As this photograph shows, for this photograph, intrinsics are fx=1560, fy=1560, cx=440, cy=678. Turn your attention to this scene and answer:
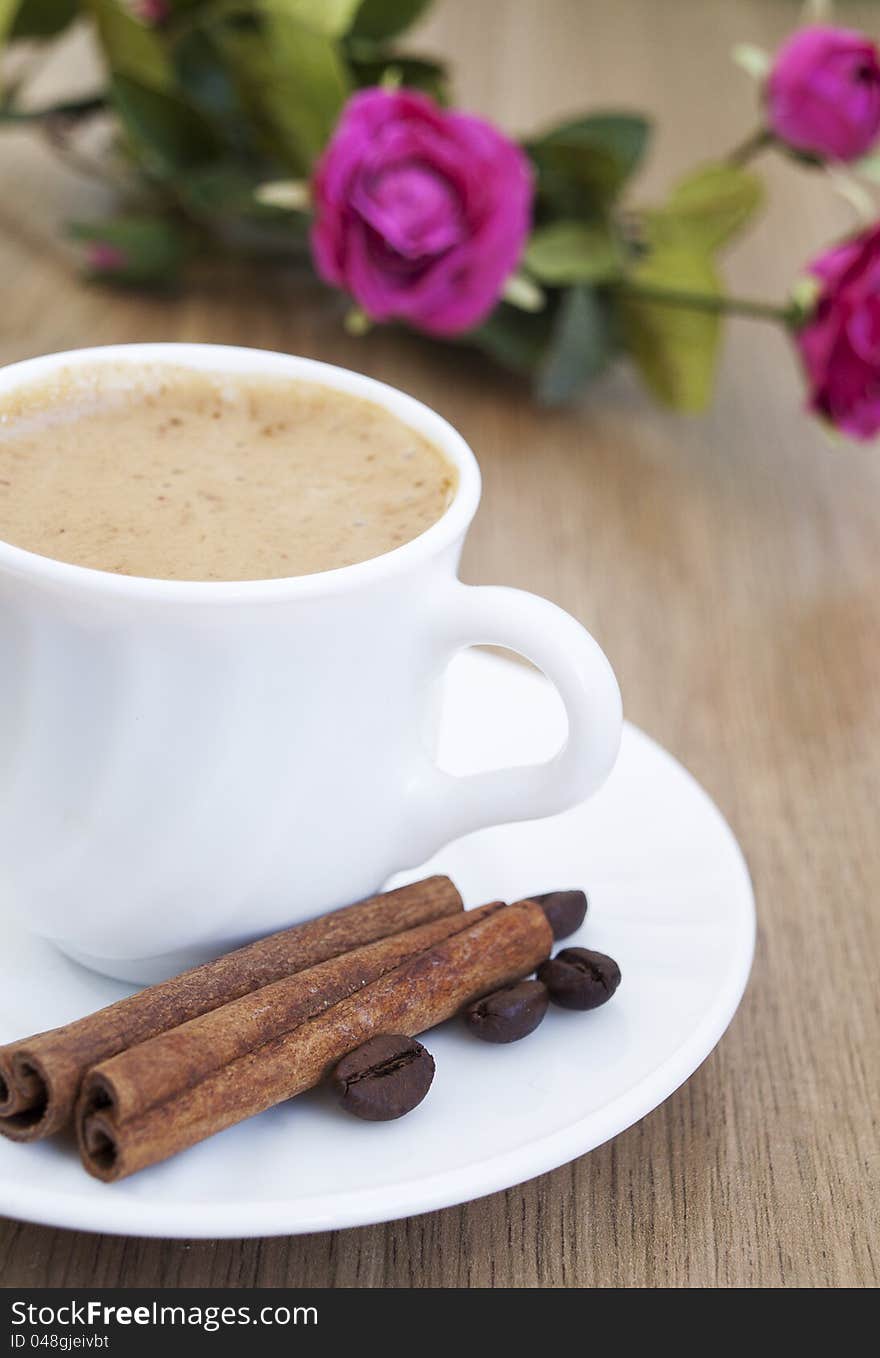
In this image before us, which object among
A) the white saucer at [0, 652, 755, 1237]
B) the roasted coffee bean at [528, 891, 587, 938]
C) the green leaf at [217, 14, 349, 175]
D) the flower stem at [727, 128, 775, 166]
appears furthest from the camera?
the flower stem at [727, 128, 775, 166]

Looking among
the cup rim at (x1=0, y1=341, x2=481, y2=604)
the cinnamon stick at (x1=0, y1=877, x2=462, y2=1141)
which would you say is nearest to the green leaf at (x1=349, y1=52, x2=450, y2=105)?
the cup rim at (x1=0, y1=341, x2=481, y2=604)

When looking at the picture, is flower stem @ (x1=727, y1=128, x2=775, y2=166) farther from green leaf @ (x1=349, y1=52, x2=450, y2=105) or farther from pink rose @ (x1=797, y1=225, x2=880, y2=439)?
green leaf @ (x1=349, y1=52, x2=450, y2=105)

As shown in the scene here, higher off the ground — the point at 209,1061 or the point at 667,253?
the point at 209,1061

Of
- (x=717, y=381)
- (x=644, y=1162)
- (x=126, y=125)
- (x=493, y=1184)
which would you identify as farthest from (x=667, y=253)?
(x=493, y=1184)

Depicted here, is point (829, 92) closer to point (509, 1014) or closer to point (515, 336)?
point (515, 336)

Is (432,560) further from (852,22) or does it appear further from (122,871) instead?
(852,22)

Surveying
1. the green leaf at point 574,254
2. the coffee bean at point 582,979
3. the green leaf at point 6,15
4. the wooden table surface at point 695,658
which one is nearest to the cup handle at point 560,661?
the coffee bean at point 582,979

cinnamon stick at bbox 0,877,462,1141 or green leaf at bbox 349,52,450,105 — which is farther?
green leaf at bbox 349,52,450,105
